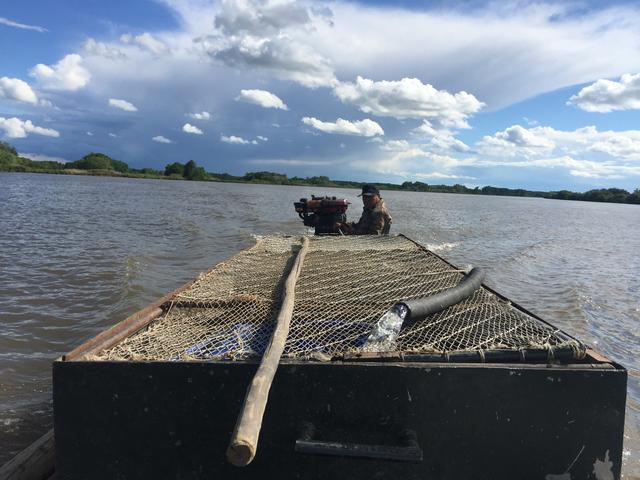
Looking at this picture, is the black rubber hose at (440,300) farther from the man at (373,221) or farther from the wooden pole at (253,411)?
the man at (373,221)

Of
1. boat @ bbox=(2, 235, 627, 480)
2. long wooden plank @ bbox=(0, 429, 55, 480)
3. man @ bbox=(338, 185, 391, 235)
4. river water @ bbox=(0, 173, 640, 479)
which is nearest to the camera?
boat @ bbox=(2, 235, 627, 480)

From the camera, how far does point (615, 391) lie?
2.47 metres

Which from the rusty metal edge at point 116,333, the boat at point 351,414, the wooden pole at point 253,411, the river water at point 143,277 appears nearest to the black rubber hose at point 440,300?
the boat at point 351,414

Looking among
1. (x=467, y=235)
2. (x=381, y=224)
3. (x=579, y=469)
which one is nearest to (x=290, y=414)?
(x=579, y=469)

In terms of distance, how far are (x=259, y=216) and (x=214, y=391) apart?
81.1 ft

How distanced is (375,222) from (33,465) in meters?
7.76

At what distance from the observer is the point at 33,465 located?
3.34 meters

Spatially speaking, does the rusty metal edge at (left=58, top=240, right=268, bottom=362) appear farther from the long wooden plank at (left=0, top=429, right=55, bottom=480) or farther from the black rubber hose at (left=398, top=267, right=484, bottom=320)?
the black rubber hose at (left=398, top=267, right=484, bottom=320)

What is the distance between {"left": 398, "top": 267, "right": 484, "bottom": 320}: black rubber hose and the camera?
334 cm

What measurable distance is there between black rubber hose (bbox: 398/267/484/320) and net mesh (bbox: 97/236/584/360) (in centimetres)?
9

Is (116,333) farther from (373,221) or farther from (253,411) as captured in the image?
(373,221)

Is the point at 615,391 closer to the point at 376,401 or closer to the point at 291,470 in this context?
the point at 376,401

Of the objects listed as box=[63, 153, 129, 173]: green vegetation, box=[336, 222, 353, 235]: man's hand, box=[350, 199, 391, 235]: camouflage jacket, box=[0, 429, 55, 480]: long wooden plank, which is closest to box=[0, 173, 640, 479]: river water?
box=[0, 429, 55, 480]: long wooden plank

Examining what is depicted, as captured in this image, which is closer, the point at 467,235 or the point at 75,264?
the point at 75,264
